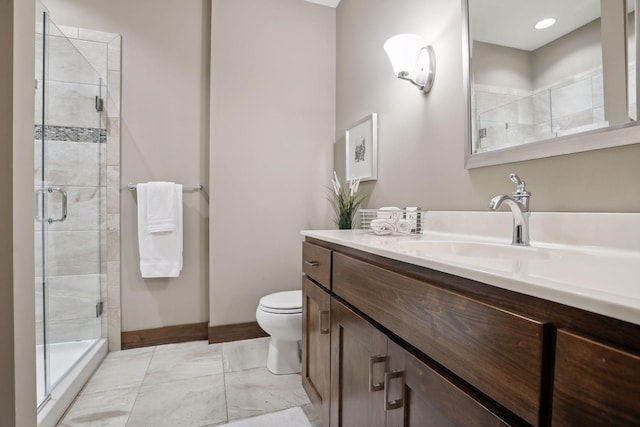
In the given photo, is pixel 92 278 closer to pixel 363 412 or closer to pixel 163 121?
pixel 163 121

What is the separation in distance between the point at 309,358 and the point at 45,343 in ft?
4.66

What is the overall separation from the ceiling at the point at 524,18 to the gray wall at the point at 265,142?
57.5 inches

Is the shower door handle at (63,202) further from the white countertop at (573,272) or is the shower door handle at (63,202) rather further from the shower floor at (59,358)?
the white countertop at (573,272)

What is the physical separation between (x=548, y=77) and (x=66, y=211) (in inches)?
96.3

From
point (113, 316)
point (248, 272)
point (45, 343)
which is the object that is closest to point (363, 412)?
point (248, 272)

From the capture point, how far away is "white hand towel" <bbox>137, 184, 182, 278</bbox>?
207cm

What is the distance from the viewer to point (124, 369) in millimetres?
1845

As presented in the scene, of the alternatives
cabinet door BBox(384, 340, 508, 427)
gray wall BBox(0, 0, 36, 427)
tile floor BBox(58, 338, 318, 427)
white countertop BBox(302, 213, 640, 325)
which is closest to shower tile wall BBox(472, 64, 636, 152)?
white countertop BBox(302, 213, 640, 325)

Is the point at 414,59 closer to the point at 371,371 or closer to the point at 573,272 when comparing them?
the point at 573,272

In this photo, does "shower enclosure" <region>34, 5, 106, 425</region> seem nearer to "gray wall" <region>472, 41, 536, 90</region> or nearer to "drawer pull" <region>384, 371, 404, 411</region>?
"drawer pull" <region>384, 371, 404, 411</region>

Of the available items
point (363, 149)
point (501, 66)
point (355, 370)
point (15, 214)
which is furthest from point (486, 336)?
point (363, 149)

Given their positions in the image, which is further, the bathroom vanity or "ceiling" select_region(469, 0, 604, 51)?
"ceiling" select_region(469, 0, 604, 51)

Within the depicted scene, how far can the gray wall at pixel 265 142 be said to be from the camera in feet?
7.29

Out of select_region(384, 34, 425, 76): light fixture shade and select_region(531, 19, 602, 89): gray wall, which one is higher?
select_region(384, 34, 425, 76): light fixture shade
